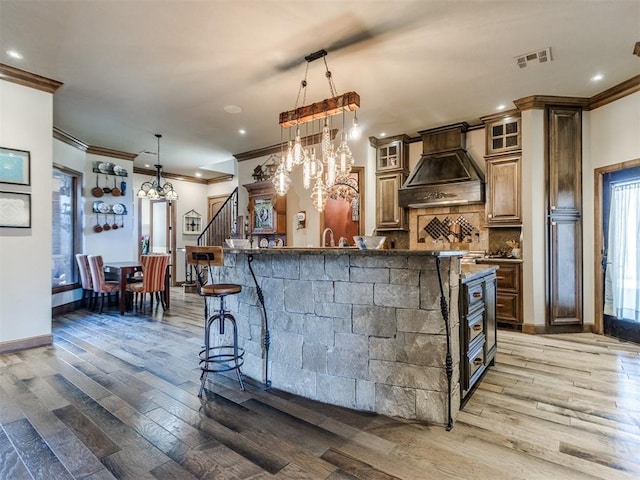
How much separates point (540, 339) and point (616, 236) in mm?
1644

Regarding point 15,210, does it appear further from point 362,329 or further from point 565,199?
point 565,199

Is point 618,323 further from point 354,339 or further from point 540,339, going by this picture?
point 354,339

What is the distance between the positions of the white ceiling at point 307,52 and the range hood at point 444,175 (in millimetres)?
479

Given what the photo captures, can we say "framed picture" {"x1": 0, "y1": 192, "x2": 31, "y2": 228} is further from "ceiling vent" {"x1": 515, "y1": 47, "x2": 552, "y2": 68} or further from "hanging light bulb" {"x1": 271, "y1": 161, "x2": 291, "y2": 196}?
"ceiling vent" {"x1": 515, "y1": 47, "x2": 552, "y2": 68}

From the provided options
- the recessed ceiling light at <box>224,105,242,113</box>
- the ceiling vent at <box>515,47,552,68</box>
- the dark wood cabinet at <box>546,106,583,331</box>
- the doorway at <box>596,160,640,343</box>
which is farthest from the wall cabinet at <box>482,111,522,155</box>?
the recessed ceiling light at <box>224,105,242,113</box>

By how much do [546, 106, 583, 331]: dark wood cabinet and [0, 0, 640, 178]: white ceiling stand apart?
1.39ft

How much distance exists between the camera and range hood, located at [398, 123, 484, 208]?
16.9ft

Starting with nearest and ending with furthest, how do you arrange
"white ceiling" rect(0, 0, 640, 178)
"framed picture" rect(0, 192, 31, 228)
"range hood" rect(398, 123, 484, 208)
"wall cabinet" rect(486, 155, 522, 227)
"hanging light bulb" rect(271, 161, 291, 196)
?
"white ceiling" rect(0, 0, 640, 178), "framed picture" rect(0, 192, 31, 228), "hanging light bulb" rect(271, 161, 291, 196), "wall cabinet" rect(486, 155, 522, 227), "range hood" rect(398, 123, 484, 208)

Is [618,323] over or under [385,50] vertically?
under

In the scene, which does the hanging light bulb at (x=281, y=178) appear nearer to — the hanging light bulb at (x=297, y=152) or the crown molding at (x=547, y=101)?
the hanging light bulb at (x=297, y=152)

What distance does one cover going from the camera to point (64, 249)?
5922 millimetres

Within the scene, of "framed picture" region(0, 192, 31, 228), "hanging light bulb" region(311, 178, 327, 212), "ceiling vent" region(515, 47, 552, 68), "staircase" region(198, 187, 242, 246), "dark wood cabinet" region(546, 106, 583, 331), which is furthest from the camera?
"staircase" region(198, 187, 242, 246)

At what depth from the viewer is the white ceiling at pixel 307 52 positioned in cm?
273

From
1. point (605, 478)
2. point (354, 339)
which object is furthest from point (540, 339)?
point (354, 339)
